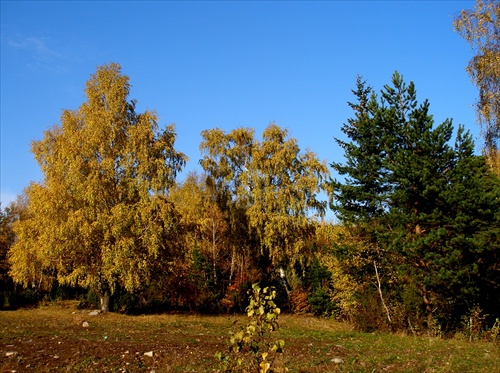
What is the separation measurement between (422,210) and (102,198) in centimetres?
1546

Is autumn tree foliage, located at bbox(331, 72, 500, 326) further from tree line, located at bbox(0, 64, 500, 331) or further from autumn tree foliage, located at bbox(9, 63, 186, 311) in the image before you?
autumn tree foliage, located at bbox(9, 63, 186, 311)

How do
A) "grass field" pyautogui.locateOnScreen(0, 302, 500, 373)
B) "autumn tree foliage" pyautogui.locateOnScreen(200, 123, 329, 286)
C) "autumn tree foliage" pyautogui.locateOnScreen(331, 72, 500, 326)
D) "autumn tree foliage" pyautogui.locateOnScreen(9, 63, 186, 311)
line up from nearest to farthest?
"grass field" pyautogui.locateOnScreen(0, 302, 500, 373), "autumn tree foliage" pyautogui.locateOnScreen(331, 72, 500, 326), "autumn tree foliage" pyautogui.locateOnScreen(9, 63, 186, 311), "autumn tree foliage" pyautogui.locateOnScreen(200, 123, 329, 286)

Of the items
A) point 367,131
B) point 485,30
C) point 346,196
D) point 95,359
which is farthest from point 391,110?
point 95,359

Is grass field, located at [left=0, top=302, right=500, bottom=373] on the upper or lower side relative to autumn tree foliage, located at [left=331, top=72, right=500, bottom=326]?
lower

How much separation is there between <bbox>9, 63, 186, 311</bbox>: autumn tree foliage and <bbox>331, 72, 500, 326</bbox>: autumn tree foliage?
32.8 feet

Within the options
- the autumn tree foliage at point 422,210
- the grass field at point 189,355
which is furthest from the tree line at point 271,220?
the grass field at point 189,355

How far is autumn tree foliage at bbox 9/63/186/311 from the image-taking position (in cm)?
2095

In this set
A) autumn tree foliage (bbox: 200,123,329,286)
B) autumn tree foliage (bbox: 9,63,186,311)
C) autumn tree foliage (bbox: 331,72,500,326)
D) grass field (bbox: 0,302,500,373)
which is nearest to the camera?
grass field (bbox: 0,302,500,373)

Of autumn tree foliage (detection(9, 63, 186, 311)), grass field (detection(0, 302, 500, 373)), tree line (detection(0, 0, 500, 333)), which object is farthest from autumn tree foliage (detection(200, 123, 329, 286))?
grass field (detection(0, 302, 500, 373))

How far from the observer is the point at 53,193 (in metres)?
21.2

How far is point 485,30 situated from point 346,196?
10.2 metres

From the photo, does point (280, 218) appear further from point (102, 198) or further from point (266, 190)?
point (102, 198)

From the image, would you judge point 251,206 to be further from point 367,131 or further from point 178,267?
point 367,131

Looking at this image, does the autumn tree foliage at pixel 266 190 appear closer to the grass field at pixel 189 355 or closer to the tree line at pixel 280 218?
the tree line at pixel 280 218
